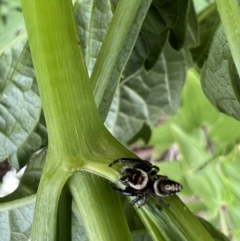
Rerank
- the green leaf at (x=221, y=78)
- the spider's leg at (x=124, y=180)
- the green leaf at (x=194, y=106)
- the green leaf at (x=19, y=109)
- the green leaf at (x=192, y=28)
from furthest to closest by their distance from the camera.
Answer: the green leaf at (x=194, y=106) < the green leaf at (x=192, y=28) < the green leaf at (x=19, y=109) < the green leaf at (x=221, y=78) < the spider's leg at (x=124, y=180)

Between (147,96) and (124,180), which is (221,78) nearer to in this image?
(124,180)

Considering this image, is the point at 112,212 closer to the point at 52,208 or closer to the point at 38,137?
the point at 52,208

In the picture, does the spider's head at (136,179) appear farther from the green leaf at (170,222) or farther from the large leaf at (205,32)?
the large leaf at (205,32)

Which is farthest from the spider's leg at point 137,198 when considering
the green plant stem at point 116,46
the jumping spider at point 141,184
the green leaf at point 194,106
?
the green leaf at point 194,106

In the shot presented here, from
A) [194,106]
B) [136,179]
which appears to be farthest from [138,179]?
[194,106]

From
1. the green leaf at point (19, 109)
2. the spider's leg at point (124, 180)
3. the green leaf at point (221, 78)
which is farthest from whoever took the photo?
the green leaf at point (19, 109)

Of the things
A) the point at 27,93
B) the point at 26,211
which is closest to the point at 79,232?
the point at 26,211
